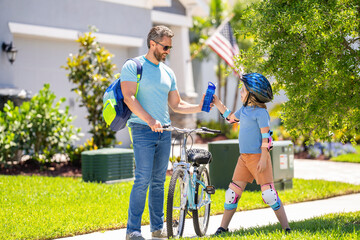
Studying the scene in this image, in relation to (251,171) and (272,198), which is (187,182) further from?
(272,198)

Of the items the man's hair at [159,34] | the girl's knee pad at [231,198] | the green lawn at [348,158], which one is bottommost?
the green lawn at [348,158]

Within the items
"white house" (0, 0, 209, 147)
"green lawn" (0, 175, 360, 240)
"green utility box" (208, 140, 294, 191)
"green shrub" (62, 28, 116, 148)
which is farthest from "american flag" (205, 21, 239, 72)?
"green utility box" (208, 140, 294, 191)

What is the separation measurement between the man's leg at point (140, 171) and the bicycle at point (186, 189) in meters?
0.26

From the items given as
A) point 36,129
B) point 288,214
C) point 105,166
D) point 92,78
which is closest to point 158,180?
point 288,214

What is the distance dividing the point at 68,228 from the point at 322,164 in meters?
8.47

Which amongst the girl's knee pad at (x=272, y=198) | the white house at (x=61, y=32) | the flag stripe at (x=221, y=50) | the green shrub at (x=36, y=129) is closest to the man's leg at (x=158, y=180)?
the girl's knee pad at (x=272, y=198)

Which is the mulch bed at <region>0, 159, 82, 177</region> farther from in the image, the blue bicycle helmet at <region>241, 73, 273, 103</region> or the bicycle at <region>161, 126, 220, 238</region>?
the blue bicycle helmet at <region>241, 73, 273, 103</region>

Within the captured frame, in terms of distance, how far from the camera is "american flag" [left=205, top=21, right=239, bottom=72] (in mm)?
14500

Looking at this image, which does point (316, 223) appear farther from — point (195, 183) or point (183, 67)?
point (183, 67)

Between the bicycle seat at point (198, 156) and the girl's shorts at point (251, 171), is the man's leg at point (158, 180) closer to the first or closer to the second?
the bicycle seat at point (198, 156)

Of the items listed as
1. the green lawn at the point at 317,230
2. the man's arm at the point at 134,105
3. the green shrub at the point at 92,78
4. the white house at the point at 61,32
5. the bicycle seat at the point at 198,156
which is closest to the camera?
the green lawn at the point at 317,230

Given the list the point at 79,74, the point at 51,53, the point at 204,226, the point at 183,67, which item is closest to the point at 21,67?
the point at 51,53

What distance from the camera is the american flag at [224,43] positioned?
14.5 m

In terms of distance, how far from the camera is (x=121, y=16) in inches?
613
